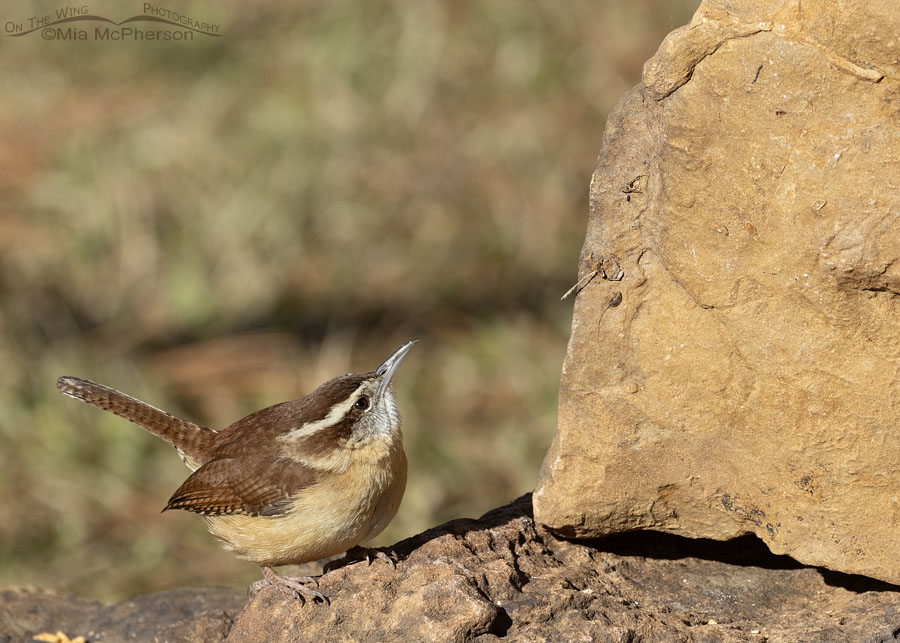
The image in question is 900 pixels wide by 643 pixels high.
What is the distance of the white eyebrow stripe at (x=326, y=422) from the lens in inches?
201

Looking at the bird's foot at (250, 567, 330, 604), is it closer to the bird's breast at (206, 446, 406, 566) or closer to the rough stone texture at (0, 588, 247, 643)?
the bird's breast at (206, 446, 406, 566)

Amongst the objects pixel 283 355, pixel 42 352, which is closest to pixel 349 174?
pixel 283 355

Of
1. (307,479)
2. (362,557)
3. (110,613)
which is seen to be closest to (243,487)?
(307,479)

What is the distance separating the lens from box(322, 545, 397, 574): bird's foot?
4.71 metres

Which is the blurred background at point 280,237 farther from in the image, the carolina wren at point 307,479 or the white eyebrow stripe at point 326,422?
the white eyebrow stripe at point 326,422

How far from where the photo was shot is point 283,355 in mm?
9773

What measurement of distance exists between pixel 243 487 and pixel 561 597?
1.59 metres

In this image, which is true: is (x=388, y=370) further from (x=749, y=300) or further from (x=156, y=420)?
(x=749, y=300)

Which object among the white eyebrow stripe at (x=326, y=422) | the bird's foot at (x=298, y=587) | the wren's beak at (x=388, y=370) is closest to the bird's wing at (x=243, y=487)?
the white eyebrow stripe at (x=326, y=422)

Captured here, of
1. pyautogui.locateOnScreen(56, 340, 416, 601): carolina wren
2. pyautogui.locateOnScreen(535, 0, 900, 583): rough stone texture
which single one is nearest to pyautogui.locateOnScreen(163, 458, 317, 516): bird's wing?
pyautogui.locateOnScreen(56, 340, 416, 601): carolina wren

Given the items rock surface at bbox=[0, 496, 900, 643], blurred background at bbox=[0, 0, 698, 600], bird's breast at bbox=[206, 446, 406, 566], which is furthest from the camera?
blurred background at bbox=[0, 0, 698, 600]

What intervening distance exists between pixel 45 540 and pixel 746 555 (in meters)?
5.39

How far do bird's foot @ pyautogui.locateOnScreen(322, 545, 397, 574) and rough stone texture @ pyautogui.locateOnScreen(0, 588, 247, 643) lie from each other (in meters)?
0.65

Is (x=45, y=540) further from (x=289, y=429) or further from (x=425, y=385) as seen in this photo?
(x=289, y=429)
